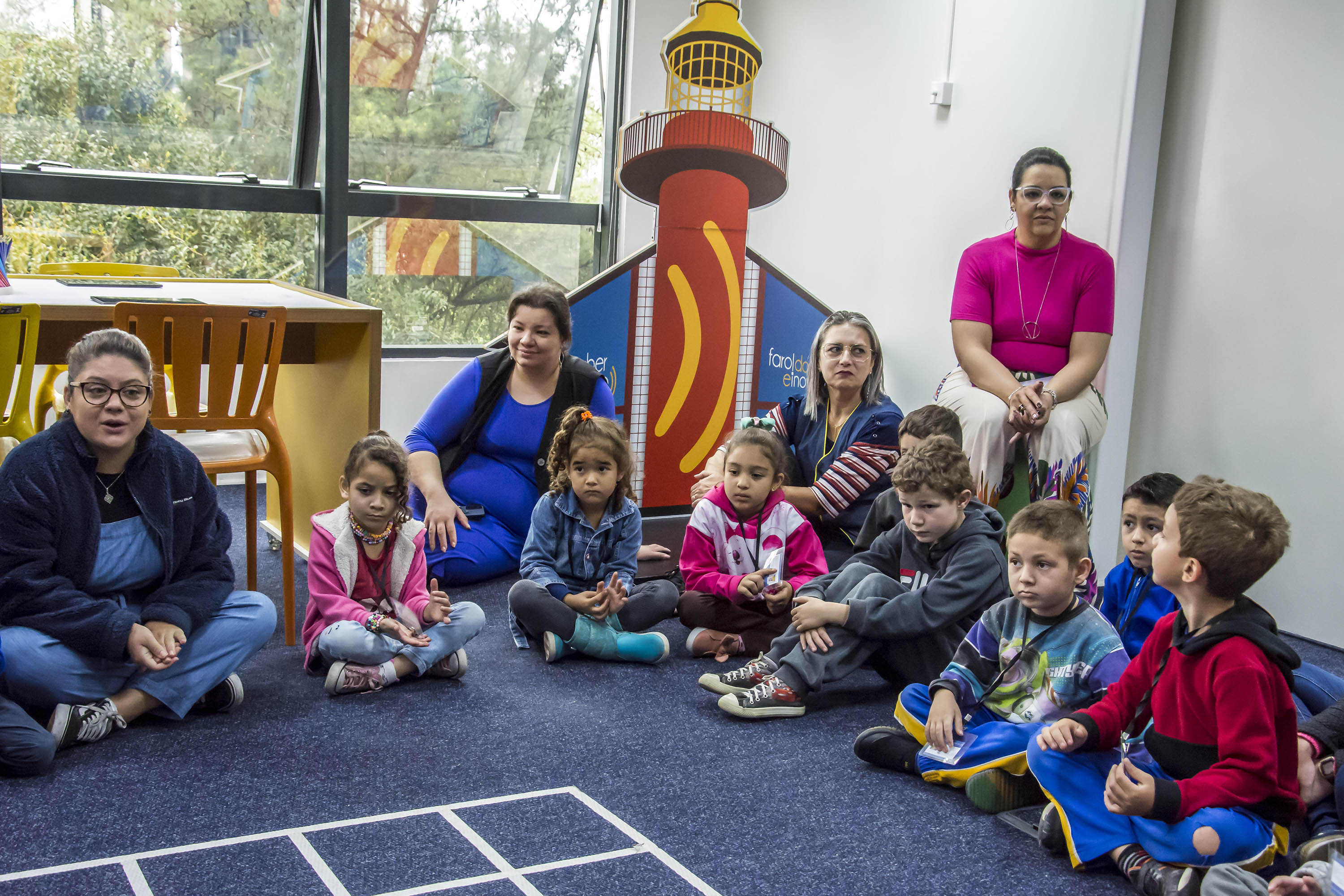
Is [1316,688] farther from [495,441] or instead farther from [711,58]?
[711,58]

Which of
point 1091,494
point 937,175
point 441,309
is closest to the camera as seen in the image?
point 1091,494

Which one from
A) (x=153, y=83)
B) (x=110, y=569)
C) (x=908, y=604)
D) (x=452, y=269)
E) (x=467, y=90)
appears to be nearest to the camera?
(x=110, y=569)

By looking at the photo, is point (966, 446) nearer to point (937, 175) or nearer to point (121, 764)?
point (937, 175)

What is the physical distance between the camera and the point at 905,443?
2744 millimetres

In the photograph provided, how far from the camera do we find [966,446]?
126 inches

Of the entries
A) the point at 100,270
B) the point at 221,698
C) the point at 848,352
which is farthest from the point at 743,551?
the point at 100,270

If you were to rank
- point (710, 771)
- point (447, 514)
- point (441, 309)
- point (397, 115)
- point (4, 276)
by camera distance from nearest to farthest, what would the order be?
point (710, 771), point (4, 276), point (447, 514), point (397, 115), point (441, 309)

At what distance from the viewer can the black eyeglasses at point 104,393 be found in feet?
6.73

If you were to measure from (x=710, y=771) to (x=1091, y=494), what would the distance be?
6.10 ft

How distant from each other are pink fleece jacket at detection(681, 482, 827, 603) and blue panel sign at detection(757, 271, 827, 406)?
1001 millimetres

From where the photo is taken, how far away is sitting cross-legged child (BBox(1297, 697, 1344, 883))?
67.4 inches

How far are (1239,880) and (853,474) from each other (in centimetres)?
164

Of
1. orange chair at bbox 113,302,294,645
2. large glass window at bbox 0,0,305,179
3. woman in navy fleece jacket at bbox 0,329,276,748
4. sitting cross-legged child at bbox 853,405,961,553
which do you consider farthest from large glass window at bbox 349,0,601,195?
sitting cross-legged child at bbox 853,405,961,553

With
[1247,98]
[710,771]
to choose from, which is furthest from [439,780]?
[1247,98]
